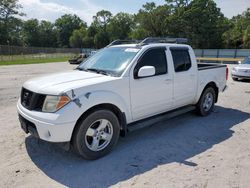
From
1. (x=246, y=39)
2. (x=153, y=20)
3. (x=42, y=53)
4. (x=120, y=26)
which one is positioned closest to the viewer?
(x=246, y=39)

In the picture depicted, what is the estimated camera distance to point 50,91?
356 cm

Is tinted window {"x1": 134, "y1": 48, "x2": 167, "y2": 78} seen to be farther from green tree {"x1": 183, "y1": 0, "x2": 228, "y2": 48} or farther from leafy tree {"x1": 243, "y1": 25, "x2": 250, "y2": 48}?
green tree {"x1": 183, "y1": 0, "x2": 228, "y2": 48}

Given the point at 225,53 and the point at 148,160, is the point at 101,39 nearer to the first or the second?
the point at 225,53

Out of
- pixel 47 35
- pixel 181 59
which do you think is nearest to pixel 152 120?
pixel 181 59

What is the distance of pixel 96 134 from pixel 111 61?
1.51 m

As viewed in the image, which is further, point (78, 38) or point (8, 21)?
point (78, 38)

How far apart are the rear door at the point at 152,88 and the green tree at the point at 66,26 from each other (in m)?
102

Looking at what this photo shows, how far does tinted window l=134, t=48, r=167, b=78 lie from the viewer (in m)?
4.50

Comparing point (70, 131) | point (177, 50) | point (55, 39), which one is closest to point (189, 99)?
point (177, 50)

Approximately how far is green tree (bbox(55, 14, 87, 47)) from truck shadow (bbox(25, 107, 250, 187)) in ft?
334

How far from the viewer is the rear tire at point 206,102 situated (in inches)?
239

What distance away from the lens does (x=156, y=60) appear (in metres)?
4.77

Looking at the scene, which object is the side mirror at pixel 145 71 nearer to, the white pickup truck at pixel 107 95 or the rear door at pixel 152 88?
the white pickup truck at pixel 107 95

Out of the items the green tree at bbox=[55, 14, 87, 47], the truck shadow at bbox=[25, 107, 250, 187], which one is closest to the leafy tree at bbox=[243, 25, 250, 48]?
the truck shadow at bbox=[25, 107, 250, 187]
